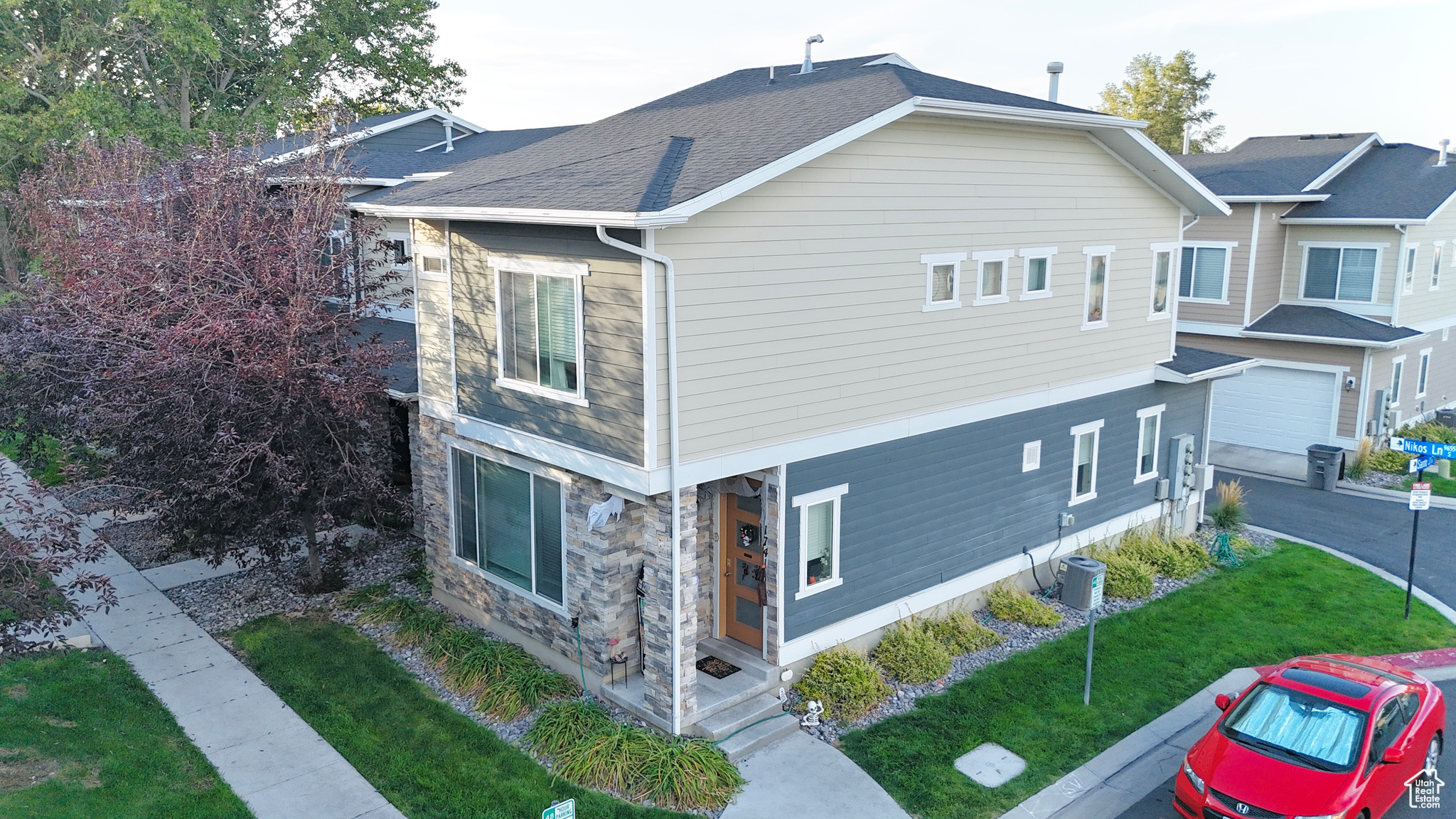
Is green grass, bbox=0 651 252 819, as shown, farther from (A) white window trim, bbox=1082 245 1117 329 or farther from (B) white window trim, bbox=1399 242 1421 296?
(B) white window trim, bbox=1399 242 1421 296

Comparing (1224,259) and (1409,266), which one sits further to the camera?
(1224,259)

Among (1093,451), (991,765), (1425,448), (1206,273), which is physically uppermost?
(1206,273)

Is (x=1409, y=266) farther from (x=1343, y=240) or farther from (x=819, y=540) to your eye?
(x=819, y=540)

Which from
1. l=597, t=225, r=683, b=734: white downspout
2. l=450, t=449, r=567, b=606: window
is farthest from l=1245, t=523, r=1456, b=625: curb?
l=450, t=449, r=567, b=606: window

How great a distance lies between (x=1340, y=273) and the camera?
23.5 m

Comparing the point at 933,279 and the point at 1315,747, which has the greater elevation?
the point at 933,279

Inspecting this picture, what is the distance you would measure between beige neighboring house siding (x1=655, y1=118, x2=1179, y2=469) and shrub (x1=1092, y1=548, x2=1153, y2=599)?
291cm

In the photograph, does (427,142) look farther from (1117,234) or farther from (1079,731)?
(1079,731)

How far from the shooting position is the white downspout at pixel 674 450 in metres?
9.34

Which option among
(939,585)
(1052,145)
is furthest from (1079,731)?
(1052,145)

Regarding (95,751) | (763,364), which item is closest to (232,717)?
(95,751)

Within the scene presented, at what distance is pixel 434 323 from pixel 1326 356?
2014cm

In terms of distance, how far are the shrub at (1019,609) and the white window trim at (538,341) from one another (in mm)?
6760

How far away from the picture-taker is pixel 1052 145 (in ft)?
44.3
